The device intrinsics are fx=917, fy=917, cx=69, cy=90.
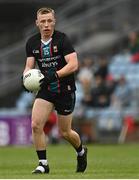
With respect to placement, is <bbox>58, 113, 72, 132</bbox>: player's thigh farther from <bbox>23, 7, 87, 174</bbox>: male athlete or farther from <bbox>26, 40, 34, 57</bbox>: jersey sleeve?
<bbox>26, 40, 34, 57</bbox>: jersey sleeve

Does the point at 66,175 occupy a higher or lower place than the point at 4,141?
higher

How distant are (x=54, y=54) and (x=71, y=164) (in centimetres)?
349

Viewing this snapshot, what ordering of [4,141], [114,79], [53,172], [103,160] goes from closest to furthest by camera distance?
1. [53,172]
2. [103,160]
3. [4,141]
4. [114,79]

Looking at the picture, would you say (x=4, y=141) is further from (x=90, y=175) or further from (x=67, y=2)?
(x=90, y=175)

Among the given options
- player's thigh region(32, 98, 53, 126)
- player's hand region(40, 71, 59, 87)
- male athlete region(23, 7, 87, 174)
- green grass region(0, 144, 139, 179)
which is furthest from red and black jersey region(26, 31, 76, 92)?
green grass region(0, 144, 139, 179)

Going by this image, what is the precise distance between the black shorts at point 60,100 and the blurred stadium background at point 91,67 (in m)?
12.2

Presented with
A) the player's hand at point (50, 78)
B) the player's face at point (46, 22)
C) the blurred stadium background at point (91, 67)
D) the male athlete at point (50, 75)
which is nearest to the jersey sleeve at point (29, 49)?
the male athlete at point (50, 75)

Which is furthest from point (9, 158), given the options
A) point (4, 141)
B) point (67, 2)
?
point (67, 2)

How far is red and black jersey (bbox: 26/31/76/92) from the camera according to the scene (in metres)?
12.9

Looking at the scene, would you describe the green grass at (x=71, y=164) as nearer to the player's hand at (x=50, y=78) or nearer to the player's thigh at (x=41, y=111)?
the player's thigh at (x=41, y=111)

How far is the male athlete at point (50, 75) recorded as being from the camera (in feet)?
41.7

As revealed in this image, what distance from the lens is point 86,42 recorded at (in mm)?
29391

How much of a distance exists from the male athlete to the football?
0.26 ft

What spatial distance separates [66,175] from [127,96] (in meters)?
14.0
